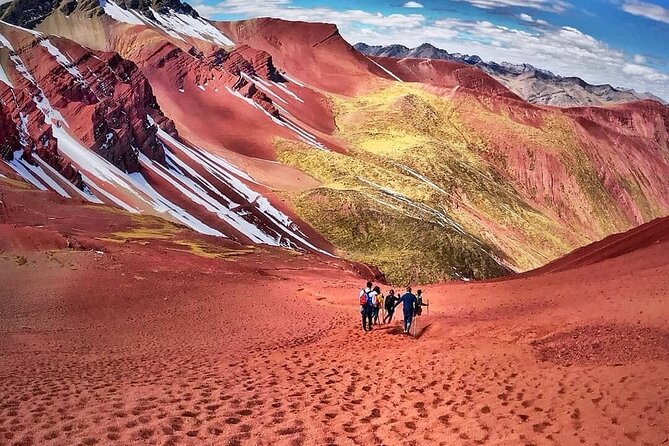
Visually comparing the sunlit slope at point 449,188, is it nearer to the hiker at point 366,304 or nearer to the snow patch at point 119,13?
the hiker at point 366,304

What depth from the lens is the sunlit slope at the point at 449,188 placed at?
51281 mm

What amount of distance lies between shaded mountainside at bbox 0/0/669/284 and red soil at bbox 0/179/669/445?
2048 cm

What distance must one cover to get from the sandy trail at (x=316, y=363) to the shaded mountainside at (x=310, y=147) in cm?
2209

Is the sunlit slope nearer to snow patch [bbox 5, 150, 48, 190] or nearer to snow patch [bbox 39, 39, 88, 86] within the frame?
snow patch [bbox 5, 150, 48, 190]

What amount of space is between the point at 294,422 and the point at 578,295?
10.7 meters

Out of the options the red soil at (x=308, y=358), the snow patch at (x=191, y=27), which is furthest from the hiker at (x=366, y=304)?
the snow patch at (x=191, y=27)

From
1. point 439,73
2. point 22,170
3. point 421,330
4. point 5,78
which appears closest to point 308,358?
point 421,330

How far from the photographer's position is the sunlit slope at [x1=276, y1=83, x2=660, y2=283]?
51.3 m

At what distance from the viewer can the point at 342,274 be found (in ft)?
108

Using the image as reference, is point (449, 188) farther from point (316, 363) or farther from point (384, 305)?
point (316, 363)

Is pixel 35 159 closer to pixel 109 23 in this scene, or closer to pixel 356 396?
pixel 356 396

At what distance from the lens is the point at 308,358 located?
13820mm

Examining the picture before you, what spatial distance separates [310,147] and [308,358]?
6507 cm

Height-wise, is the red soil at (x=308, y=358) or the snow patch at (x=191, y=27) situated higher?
the snow patch at (x=191, y=27)
